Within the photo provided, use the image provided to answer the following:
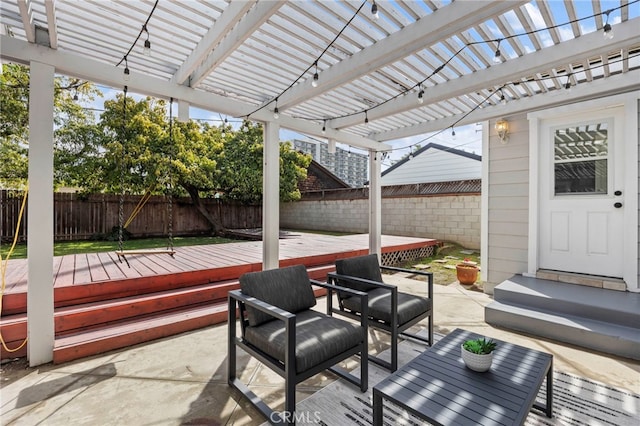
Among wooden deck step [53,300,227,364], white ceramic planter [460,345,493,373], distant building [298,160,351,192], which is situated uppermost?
distant building [298,160,351,192]

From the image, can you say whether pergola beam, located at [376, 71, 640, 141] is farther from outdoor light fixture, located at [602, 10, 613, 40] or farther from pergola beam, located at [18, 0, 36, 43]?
pergola beam, located at [18, 0, 36, 43]

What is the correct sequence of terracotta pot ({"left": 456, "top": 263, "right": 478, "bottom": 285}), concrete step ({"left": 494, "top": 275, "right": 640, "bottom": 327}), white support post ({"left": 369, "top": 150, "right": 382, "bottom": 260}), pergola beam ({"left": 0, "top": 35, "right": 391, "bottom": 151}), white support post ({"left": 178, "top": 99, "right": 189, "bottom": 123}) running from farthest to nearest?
white support post ({"left": 369, "top": 150, "right": 382, "bottom": 260}) → terracotta pot ({"left": 456, "top": 263, "right": 478, "bottom": 285}) → white support post ({"left": 178, "top": 99, "right": 189, "bottom": 123}) → concrete step ({"left": 494, "top": 275, "right": 640, "bottom": 327}) → pergola beam ({"left": 0, "top": 35, "right": 391, "bottom": 151})

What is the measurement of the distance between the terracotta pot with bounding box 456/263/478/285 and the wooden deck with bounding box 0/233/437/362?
10.9 ft

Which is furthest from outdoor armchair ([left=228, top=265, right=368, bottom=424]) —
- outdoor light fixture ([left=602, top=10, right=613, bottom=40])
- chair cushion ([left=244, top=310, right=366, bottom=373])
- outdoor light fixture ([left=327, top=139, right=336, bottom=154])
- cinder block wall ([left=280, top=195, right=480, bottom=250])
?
cinder block wall ([left=280, top=195, right=480, bottom=250])

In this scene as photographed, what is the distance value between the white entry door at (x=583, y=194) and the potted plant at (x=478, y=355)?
315 cm

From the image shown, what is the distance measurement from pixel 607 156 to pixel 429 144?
10.2 m

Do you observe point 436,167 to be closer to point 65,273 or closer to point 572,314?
point 572,314

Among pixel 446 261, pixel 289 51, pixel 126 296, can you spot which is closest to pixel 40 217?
pixel 126 296

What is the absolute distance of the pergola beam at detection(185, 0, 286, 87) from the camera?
203 centimetres

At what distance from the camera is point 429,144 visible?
13.5 metres

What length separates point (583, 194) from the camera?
3.81m

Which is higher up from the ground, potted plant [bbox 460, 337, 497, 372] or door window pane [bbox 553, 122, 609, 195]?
door window pane [bbox 553, 122, 609, 195]

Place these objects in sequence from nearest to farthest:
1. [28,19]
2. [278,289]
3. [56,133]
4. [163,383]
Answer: [28,19]
[163,383]
[278,289]
[56,133]

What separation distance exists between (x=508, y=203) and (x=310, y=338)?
3.81 metres
